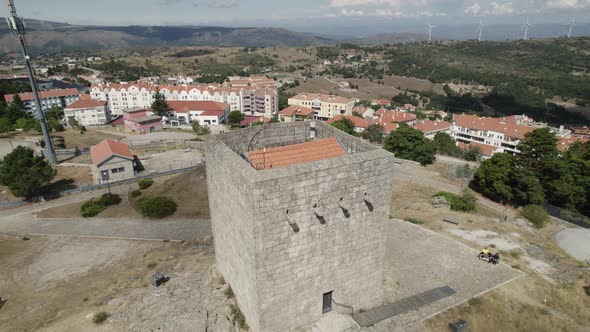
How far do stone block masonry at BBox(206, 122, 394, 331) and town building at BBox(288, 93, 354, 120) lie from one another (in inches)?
3598

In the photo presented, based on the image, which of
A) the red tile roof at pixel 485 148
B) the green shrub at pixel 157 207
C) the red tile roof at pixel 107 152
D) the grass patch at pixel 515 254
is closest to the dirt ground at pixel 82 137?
the red tile roof at pixel 107 152

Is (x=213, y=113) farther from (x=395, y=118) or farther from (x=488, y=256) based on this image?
(x=488, y=256)

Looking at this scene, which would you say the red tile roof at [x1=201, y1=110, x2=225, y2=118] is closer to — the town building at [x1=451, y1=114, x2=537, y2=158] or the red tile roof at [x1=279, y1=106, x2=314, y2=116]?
the red tile roof at [x1=279, y1=106, x2=314, y2=116]

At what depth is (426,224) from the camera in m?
25.5

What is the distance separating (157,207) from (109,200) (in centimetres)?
741

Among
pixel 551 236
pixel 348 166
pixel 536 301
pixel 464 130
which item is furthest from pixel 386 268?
pixel 464 130

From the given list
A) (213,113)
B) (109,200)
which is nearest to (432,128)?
(213,113)

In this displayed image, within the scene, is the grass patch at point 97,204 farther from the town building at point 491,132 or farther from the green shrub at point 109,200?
the town building at point 491,132

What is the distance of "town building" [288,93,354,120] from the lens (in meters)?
105

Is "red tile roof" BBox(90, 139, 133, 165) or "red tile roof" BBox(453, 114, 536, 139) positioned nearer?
"red tile roof" BBox(90, 139, 133, 165)

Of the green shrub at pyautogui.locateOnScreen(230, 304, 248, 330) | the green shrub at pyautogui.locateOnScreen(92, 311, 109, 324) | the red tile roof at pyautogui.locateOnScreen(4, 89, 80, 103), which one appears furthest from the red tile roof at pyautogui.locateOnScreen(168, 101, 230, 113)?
the green shrub at pyautogui.locateOnScreen(230, 304, 248, 330)

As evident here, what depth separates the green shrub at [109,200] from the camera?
3553 centimetres

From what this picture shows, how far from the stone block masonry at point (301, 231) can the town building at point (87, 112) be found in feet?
282

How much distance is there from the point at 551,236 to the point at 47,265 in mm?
40991
